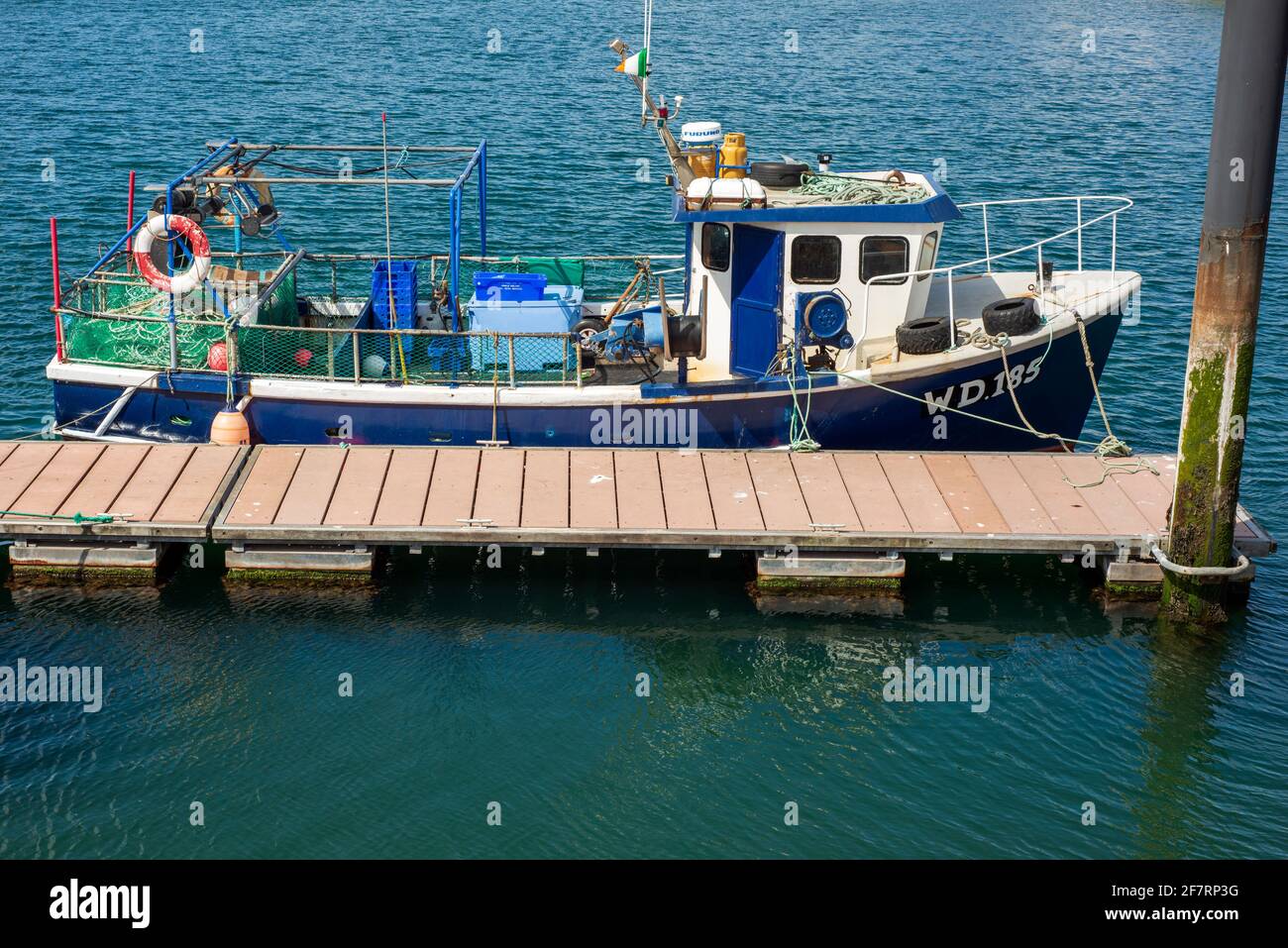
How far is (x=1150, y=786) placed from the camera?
13117mm

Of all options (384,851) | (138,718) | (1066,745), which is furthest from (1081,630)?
(138,718)

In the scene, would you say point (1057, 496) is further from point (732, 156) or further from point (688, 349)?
point (732, 156)

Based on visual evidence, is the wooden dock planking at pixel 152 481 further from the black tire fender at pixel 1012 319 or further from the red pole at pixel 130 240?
the black tire fender at pixel 1012 319

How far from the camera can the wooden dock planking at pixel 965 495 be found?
50.0 ft

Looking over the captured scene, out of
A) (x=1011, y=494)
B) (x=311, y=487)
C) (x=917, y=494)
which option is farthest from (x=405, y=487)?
(x=1011, y=494)

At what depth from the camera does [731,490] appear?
15.9 meters

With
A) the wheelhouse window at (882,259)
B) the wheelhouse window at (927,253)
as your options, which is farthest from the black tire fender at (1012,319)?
the wheelhouse window at (882,259)

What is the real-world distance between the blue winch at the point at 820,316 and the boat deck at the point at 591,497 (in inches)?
52.3

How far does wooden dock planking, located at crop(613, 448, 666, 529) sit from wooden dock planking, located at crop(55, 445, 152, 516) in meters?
5.14

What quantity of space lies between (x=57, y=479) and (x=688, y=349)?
705 cm

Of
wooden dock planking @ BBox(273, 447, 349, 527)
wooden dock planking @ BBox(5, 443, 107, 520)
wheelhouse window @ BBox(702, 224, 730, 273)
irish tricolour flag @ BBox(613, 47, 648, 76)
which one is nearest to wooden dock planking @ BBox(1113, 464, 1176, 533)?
wheelhouse window @ BBox(702, 224, 730, 273)

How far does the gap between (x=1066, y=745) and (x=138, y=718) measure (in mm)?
8403
